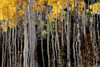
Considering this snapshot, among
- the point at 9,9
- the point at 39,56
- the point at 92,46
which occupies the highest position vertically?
the point at 9,9

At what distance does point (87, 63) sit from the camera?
962 cm

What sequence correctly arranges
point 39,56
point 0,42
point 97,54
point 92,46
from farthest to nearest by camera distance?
point 0,42 < point 39,56 < point 92,46 < point 97,54

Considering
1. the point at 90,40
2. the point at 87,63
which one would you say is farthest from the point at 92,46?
the point at 87,63

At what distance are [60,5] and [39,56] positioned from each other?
4598 mm

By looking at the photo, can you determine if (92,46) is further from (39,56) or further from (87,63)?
(39,56)

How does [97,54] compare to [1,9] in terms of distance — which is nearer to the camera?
[97,54]

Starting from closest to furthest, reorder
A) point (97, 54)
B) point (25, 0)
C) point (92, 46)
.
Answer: point (97, 54) < point (92, 46) < point (25, 0)

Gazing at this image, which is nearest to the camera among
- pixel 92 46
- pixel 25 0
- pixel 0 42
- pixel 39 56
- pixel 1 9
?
pixel 92 46

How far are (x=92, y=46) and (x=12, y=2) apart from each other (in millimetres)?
6123

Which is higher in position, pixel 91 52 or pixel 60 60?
pixel 91 52

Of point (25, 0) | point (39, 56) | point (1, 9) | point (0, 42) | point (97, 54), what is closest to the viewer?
point (97, 54)

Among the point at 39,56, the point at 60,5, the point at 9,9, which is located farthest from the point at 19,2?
the point at 39,56

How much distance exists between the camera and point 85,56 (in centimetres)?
959

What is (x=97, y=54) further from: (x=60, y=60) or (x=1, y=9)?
(x=1, y=9)
